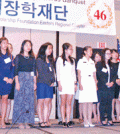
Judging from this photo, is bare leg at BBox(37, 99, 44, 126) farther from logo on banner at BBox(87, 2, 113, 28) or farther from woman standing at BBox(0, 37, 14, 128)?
logo on banner at BBox(87, 2, 113, 28)

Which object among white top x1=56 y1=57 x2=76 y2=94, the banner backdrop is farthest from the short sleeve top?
the banner backdrop

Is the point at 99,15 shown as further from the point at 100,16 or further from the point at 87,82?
the point at 87,82

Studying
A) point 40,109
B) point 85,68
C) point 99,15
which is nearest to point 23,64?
point 40,109

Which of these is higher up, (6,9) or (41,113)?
(6,9)

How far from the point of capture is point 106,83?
3762 mm

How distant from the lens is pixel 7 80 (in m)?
3.26

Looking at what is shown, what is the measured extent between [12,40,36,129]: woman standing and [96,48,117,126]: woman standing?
111cm

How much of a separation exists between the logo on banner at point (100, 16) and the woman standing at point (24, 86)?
222cm

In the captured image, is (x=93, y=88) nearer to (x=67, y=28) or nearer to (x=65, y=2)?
(x=67, y=28)

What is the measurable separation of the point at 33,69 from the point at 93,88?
3.16ft

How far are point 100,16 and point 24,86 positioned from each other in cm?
272

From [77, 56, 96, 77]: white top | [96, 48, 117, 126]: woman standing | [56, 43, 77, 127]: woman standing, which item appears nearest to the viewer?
[56, 43, 77, 127]: woman standing

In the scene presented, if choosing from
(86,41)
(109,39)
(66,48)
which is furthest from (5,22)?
(109,39)

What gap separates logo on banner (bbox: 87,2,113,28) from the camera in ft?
16.7
